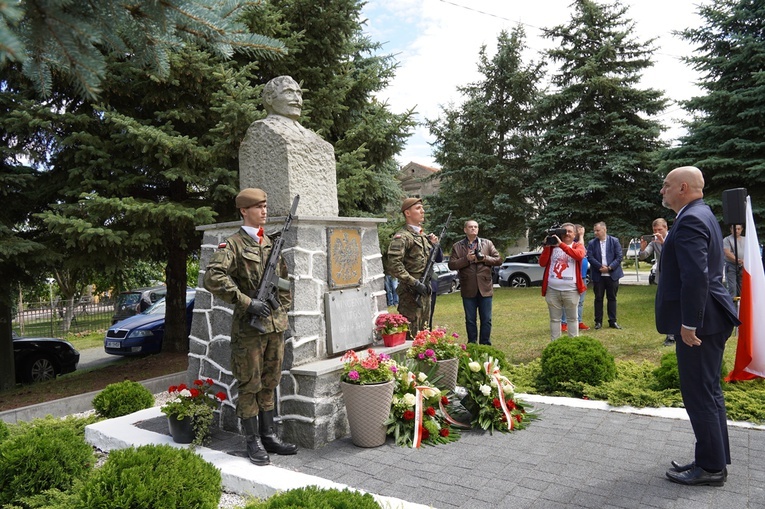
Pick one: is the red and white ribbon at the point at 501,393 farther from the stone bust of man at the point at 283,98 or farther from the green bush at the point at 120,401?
the green bush at the point at 120,401

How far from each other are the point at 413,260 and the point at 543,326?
587cm

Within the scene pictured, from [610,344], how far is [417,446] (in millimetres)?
5479

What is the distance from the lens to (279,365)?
4117 millimetres

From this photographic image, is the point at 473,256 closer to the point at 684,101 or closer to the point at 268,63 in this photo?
the point at 268,63

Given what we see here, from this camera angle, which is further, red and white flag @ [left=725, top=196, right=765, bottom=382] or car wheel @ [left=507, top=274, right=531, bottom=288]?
car wheel @ [left=507, top=274, right=531, bottom=288]

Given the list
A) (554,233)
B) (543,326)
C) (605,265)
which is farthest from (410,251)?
(543,326)

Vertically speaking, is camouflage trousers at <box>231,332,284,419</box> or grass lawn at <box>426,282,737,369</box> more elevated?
camouflage trousers at <box>231,332,284,419</box>

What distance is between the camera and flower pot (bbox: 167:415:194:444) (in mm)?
4320

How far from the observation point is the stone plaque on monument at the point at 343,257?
15.9 feet

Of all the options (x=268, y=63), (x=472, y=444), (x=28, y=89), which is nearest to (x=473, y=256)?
(x=472, y=444)

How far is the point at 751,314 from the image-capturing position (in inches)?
192

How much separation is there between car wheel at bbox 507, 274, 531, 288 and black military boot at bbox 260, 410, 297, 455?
18.2 m

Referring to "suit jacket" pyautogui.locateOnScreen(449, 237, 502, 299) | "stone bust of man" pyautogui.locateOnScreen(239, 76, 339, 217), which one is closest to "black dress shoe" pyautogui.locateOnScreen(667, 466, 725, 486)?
"stone bust of man" pyautogui.locateOnScreen(239, 76, 339, 217)

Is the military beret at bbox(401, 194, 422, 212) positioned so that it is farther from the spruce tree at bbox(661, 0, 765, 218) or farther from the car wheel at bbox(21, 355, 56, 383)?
the spruce tree at bbox(661, 0, 765, 218)
